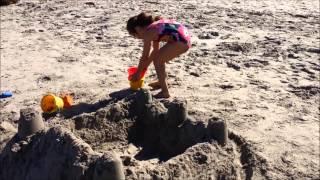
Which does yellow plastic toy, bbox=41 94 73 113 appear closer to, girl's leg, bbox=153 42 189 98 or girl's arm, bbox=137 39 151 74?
girl's arm, bbox=137 39 151 74

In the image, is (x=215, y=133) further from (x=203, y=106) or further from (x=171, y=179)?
(x=203, y=106)

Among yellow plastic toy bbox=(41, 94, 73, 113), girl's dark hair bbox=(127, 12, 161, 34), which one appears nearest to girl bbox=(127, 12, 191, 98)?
girl's dark hair bbox=(127, 12, 161, 34)

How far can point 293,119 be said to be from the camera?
4547mm

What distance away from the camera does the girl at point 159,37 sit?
15.4 feet

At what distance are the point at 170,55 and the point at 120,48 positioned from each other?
1752 mm

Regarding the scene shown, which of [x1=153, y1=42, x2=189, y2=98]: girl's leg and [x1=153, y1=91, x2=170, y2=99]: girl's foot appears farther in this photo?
[x1=153, y1=91, x2=170, y2=99]: girl's foot

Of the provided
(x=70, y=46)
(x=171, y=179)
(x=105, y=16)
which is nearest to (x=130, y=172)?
(x=171, y=179)

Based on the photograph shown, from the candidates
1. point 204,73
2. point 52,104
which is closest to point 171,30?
point 204,73

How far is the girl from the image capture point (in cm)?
470

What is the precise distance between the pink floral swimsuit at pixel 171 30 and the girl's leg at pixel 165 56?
50 millimetres

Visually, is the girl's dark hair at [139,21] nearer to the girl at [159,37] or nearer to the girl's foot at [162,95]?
the girl at [159,37]

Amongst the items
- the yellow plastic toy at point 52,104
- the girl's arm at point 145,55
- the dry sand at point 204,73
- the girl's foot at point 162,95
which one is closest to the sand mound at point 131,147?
the dry sand at point 204,73

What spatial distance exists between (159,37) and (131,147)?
1.27 m

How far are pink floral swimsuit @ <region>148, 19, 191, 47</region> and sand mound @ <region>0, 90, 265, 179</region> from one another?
40.7 inches
